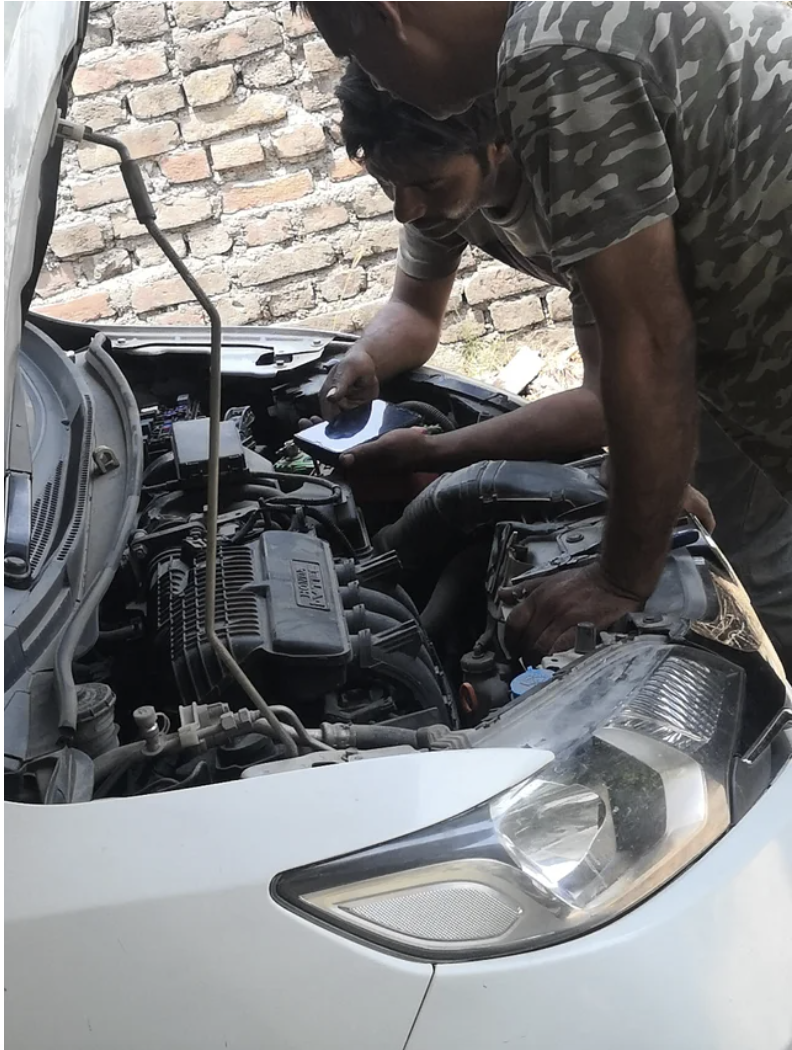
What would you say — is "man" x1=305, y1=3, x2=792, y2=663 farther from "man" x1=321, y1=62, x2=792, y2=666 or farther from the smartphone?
→ the smartphone

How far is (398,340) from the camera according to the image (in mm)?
2346

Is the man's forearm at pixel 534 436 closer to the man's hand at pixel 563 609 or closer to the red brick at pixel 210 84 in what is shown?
the man's hand at pixel 563 609

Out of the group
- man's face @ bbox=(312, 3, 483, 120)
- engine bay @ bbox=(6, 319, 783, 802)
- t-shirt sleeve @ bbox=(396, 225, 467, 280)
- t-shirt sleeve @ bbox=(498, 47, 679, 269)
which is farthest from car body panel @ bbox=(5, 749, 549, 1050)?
t-shirt sleeve @ bbox=(396, 225, 467, 280)

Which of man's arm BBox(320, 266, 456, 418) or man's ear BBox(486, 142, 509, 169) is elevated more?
man's ear BBox(486, 142, 509, 169)

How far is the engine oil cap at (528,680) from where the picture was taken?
129cm

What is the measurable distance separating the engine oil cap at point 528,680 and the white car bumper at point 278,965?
400mm

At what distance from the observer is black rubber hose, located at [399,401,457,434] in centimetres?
221

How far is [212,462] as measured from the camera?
124 cm

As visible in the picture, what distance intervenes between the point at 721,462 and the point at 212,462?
58.6 inches

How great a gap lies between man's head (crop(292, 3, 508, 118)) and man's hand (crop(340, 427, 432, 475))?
0.72 metres

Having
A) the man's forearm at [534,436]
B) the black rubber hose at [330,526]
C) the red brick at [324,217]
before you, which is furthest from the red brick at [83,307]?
the black rubber hose at [330,526]

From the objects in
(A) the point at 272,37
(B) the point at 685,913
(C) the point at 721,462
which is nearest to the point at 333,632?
(B) the point at 685,913

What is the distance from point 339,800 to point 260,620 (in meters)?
0.51

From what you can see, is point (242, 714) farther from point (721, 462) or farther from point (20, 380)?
point (721, 462)
